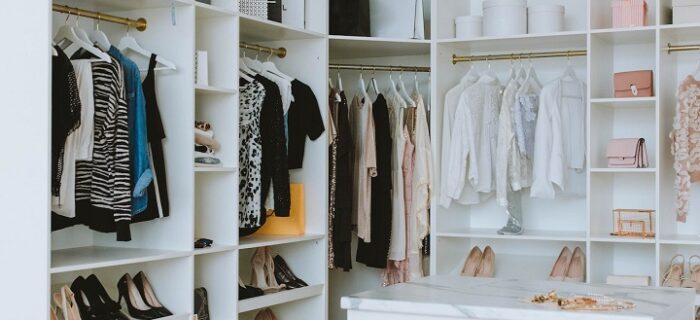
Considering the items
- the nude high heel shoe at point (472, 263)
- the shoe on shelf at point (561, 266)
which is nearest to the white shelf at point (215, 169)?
the nude high heel shoe at point (472, 263)

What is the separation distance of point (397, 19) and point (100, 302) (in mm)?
2473

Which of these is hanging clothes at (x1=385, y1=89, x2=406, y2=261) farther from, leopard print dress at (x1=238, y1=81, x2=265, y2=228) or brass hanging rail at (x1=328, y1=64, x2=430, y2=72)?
leopard print dress at (x1=238, y1=81, x2=265, y2=228)

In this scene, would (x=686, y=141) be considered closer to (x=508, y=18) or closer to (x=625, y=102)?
(x=625, y=102)

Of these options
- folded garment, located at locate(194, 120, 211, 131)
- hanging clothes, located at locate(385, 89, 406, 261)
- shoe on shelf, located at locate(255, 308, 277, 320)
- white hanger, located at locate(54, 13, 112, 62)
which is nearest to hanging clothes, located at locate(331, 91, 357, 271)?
hanging clothes, located at locate(385, 89, 406, 261)

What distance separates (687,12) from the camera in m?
4.81

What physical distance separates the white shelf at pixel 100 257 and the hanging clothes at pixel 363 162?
58.7 inches

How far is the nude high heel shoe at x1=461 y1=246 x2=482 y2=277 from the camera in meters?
5.46

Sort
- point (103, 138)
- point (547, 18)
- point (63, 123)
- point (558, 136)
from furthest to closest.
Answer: point (547, 18)
point (558, 136)
point (103, 138)
point (63, 123)

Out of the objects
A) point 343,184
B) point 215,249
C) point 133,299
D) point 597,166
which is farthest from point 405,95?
point 133,299

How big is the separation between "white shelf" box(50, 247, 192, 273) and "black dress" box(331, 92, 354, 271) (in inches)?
52.5

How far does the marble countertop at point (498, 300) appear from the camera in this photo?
8.83ft

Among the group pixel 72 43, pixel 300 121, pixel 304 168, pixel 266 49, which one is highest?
pixel 266 49

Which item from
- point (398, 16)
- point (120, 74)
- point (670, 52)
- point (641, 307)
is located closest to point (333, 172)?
point (398, 16)

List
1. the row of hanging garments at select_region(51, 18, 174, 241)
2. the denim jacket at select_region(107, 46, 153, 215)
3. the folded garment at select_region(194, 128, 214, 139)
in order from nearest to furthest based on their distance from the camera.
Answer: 1. the row of hanging garments at select_region(51, 18, 174, 241)
2. the denim jacket at select_region(107, 46, 153, 215)
3. the folded garment at select_region(194, 128, 214, 139)
